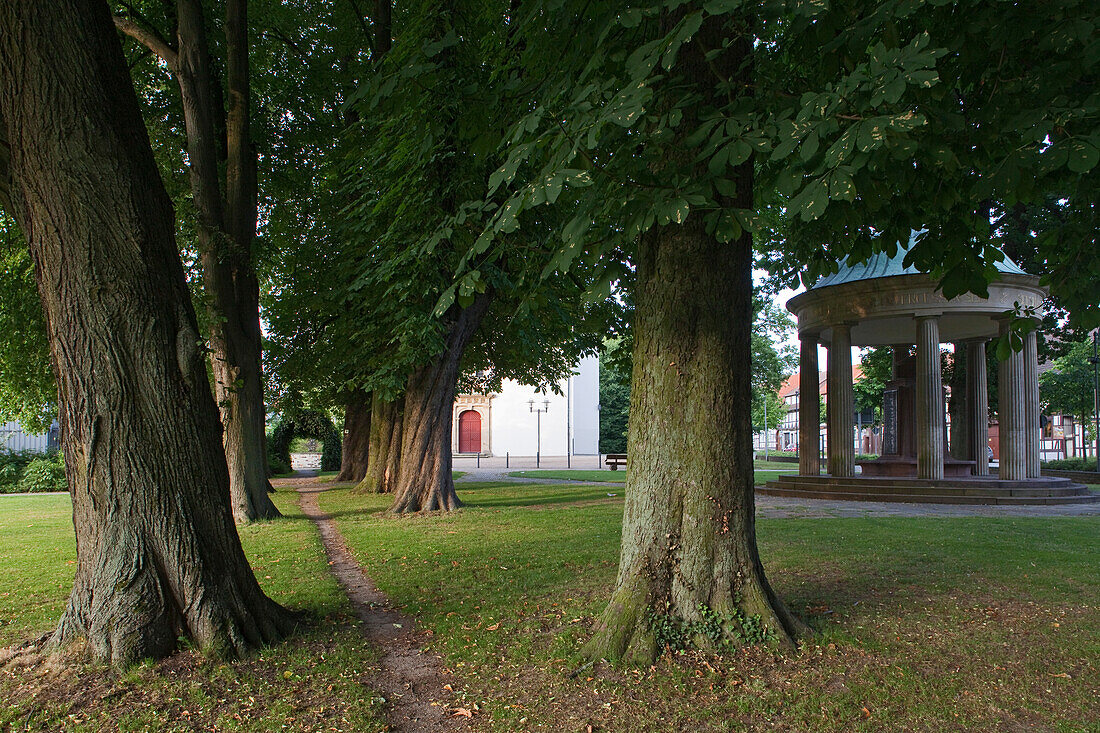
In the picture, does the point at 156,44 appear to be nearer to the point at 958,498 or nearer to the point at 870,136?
the point at 870,136

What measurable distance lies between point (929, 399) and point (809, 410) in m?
3.39

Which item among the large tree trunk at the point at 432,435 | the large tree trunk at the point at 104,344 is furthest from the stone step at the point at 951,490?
the large tree trunk at the point at 104,344

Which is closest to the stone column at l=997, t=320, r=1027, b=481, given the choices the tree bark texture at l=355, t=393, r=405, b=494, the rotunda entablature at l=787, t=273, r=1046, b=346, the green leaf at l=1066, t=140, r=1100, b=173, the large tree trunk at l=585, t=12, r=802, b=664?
the rotunda entablature at l=787, t=273, r=1046, b=346

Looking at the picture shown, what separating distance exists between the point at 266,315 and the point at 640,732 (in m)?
20.4

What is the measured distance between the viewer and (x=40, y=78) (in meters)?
4.30

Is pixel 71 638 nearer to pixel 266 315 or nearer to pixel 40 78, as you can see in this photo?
pixel 40 78

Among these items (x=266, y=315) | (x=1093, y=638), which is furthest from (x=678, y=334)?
(x=266, y=315)

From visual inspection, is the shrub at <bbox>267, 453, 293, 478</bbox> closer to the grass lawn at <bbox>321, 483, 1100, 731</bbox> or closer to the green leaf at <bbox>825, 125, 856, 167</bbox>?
the grass lawn at <bbox>321, 483, 1100, 731</bbox>

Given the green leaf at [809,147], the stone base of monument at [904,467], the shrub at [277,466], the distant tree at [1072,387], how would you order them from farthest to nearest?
the distant tree at [1072,387] → the shrub at [277,466] → the stone base of monument at [904,467] → the green leaf at [809,147]

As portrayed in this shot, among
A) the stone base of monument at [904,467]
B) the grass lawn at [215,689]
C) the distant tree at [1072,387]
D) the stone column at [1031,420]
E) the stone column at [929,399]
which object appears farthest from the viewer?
the distant tree at [1072,387]

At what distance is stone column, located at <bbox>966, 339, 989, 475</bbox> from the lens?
19406mm

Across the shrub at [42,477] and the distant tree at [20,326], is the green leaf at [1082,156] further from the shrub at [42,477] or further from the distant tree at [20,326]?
the shrub at [42,477]

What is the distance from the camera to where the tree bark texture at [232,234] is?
34.2ft

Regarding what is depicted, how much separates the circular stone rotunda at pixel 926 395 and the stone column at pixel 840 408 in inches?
1.0
